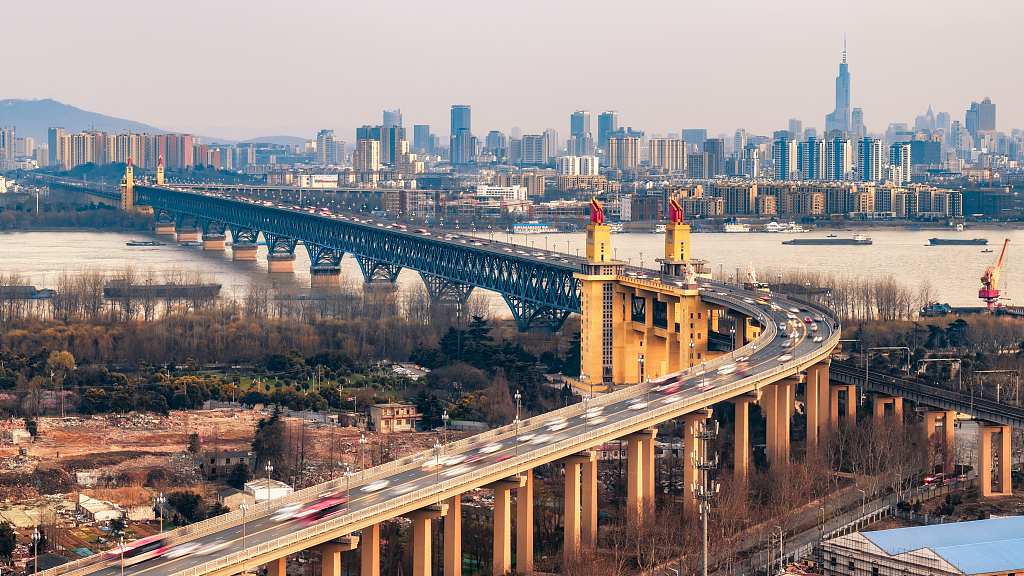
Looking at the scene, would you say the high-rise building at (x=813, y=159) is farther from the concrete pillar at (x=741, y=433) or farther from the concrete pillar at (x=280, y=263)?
the concrete pillar at (x=741, y=433)

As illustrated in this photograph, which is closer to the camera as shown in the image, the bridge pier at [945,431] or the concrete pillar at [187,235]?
the bridge pier at [945,431]

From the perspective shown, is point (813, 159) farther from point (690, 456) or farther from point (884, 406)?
point (690, 456)

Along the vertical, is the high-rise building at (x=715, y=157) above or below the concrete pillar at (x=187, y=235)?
above

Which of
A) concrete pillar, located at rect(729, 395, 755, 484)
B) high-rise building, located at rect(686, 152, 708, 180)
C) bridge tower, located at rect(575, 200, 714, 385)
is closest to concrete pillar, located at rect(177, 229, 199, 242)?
bridge tower, located at rect(575, 200, 714, 385)

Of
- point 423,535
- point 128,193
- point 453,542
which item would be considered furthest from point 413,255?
point 128,193

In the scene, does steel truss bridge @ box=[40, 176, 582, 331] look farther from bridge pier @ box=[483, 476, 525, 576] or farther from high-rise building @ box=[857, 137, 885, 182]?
high-rise building @ box=[857, 137, 885, 182]

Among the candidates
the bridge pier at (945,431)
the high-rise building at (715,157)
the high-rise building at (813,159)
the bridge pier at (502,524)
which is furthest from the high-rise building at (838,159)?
the bridge pier at (502,524)
